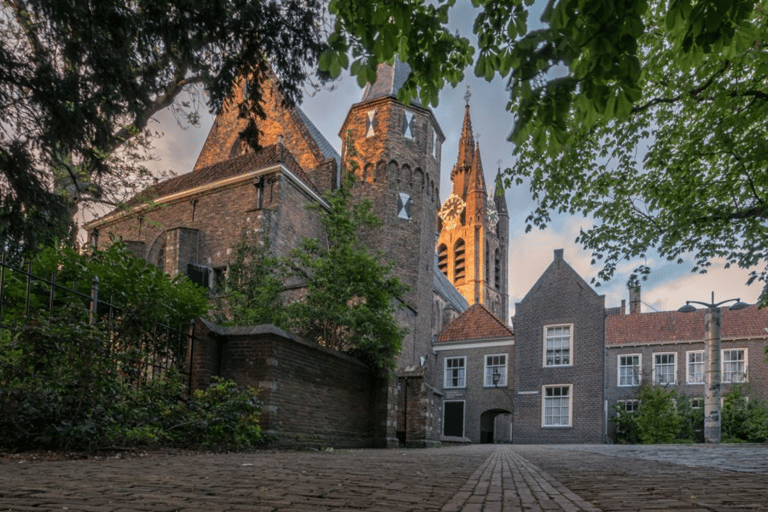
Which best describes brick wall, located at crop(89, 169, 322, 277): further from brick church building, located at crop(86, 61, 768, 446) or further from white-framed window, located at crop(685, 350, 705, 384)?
white-framed window, located at crop(685, 350, 705, 384)

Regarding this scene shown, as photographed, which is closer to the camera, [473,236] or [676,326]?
[676,326]

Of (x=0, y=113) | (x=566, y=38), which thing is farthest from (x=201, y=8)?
(x=566, y=38)

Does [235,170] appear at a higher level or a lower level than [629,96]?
higher

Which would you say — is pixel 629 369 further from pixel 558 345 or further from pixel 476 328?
pixel 476 328

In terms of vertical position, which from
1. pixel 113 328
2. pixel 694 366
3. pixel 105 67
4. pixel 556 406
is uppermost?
pixel 105 67

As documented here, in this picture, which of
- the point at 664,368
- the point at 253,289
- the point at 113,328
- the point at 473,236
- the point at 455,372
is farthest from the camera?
the point at 473,236

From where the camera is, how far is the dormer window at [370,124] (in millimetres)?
25342

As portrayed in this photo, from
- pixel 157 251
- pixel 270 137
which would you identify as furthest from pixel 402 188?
pixel 157 251

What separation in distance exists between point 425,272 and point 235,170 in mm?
9366

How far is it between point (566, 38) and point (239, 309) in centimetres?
1156

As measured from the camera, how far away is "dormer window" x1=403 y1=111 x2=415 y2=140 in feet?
83.0

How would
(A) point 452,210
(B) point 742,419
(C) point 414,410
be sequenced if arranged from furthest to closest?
1. (A) point 452,210
2. (B) point 742,419
3. (C) point 414,410

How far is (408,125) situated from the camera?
25.4 m

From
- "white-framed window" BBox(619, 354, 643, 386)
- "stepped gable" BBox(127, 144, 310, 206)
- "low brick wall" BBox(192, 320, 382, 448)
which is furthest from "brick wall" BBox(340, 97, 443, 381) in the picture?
"low brick wall" BBox(192, 320, 382, 448)
